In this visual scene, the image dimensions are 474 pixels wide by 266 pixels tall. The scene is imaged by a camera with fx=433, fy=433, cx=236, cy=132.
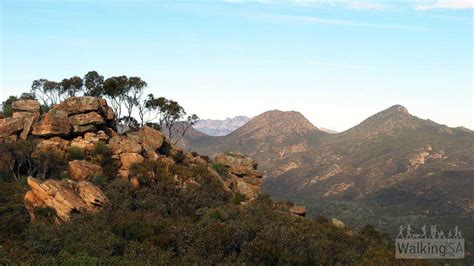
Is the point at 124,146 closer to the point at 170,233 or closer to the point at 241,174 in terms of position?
the point at 241,174

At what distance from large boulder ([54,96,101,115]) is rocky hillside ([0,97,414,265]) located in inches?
7.2

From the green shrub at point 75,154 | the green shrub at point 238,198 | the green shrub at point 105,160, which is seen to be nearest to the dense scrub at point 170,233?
the green shrub at point 238,198

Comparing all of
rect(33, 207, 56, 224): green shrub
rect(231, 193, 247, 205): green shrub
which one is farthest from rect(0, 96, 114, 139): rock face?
rect(231, 193, 247, 205): green shrub

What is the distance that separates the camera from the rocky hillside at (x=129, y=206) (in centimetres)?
4453

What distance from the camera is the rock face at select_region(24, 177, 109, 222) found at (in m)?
50.8

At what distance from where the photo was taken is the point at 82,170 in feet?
214

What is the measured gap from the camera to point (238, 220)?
60375 mm

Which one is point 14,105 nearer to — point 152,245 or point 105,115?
point 105,115

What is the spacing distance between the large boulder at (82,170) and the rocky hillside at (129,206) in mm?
151

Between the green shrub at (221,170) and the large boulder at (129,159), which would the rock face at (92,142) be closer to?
the large boulder at (129,159)

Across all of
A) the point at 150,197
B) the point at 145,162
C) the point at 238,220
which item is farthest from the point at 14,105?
the point at 238,220

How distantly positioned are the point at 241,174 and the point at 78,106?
35.6 meters

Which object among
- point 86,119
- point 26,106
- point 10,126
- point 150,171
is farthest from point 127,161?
point 26,106

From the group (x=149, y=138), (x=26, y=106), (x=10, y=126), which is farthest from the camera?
(x=149, y=138)
